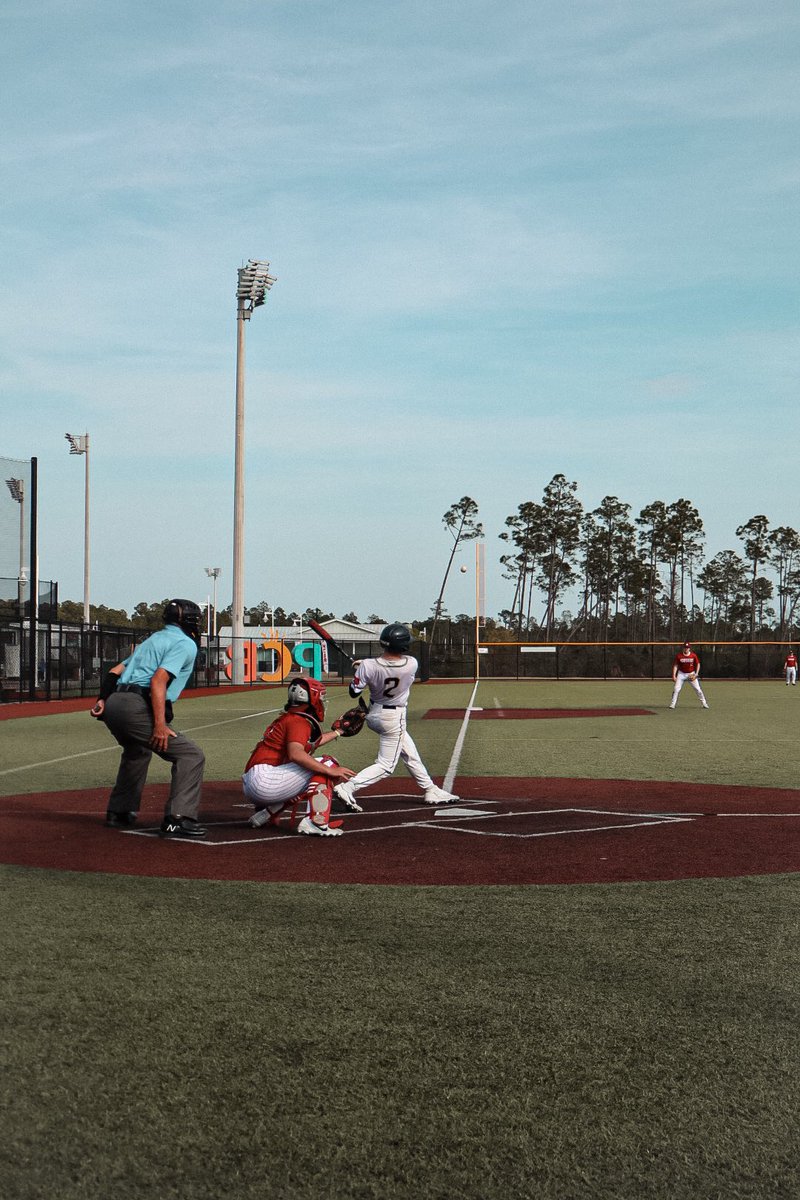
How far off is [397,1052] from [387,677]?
6.44m

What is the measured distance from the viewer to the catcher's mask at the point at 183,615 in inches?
352

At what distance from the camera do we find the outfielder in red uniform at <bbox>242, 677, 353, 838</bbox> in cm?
896

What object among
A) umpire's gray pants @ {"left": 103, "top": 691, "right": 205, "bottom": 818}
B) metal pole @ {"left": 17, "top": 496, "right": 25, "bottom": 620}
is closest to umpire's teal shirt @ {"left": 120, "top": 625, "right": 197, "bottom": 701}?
umpire's gray pants @ {"left": 103, "top": 691, "right": 205, "bottom": 818}

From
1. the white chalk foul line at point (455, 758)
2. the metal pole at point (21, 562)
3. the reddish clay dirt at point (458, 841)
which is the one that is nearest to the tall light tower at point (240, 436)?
the metal pole at point (21, 562)

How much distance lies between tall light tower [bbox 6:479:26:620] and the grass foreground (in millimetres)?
27248

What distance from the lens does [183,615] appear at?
8961 mm

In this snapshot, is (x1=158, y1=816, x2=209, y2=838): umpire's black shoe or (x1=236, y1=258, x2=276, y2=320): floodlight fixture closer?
(x1=158, y1=816, x2=209, y2=838): umpire's black shoe

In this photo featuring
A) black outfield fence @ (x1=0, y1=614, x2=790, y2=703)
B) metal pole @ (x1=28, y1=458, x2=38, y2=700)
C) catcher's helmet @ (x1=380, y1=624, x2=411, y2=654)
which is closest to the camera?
catcher's helmet @ (x1=380, y1=624, x2=411, y2=654)

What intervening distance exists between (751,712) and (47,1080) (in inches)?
1089

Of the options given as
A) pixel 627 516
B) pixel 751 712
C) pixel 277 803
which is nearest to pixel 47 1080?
pixel 277 803

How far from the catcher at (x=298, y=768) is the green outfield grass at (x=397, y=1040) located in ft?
6.53

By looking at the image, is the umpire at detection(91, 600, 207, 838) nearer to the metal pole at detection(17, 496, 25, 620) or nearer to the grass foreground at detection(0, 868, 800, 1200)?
the grass foreground at detection(0, 868, 800, 1200)

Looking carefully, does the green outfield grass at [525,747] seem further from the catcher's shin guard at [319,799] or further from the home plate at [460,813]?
the catcher's shin guard at [319,799]

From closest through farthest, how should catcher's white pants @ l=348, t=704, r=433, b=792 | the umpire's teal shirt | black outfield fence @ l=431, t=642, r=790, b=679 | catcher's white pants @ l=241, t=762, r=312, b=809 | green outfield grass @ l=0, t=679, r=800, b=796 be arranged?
the umpire's teal shirt < catcher's white pants @ l=241, t=762, r=312, b=809 < catcher's white pants @ l=348, t=704, r=433, b=792 < green outfield grass @ l=0, t=679, r=800, b=796 < black outfield fence @ l=431, t=642, r=790, b=679
